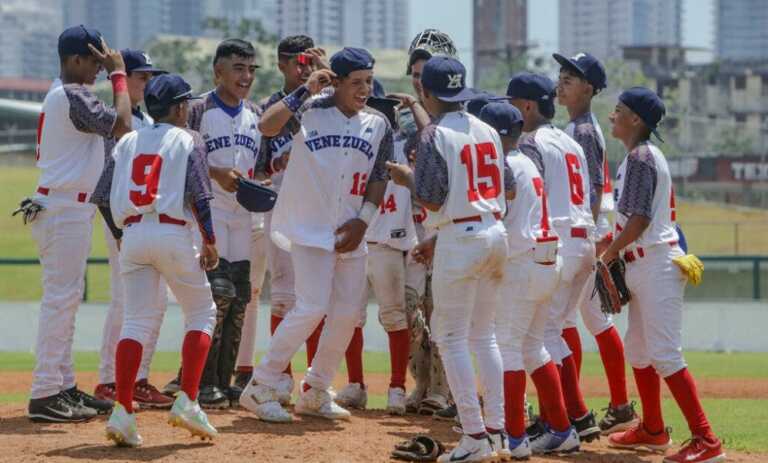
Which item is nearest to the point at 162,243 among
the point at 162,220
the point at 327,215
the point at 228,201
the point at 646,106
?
the point at 162,220

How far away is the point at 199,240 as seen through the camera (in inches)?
390

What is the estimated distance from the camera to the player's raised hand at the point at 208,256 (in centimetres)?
861

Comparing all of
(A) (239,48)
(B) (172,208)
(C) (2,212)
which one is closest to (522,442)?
(B) (172,208)

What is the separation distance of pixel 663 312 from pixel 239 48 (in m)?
3.39

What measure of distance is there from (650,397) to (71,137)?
411 centimetres

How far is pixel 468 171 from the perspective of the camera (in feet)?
26.9

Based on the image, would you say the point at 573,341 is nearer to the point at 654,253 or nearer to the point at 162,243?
the point at 654,253

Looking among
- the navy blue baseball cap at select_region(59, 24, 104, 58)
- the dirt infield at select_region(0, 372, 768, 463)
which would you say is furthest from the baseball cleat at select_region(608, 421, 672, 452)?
the navy blue baseball cap at select_region(59, 24, 104, 58)

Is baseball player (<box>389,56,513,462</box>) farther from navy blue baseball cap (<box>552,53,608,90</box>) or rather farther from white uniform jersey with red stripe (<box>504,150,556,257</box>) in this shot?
navy blue baseball cap (<box>552,53,608,90</box>)

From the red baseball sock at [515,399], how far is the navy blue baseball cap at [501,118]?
1.44 meters

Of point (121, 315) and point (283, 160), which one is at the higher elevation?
point (283, 160)

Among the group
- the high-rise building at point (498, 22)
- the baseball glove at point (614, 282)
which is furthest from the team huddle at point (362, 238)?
the high-rise building at point (498, 22)

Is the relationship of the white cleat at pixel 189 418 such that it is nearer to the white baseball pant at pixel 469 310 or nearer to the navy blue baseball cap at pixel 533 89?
the white baseball pant at pixel 469 310

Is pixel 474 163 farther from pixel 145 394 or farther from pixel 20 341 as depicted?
pixel 20 341
